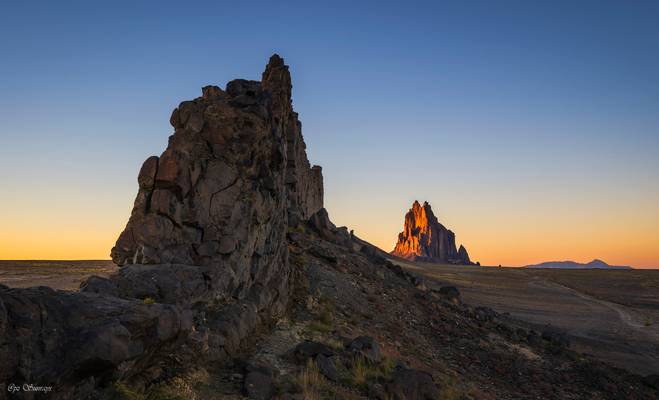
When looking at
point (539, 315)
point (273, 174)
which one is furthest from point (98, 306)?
point (539, 315)

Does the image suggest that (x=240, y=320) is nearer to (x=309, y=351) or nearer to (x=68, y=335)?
(x=309, y=351)

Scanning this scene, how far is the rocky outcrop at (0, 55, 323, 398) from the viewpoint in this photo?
265 inches

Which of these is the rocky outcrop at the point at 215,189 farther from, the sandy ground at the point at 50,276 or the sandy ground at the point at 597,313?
the sandy ground at the point at 597,313

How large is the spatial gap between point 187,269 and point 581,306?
178ft

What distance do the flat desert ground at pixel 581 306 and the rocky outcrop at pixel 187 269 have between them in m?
2.49

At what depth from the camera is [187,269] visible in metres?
13.4

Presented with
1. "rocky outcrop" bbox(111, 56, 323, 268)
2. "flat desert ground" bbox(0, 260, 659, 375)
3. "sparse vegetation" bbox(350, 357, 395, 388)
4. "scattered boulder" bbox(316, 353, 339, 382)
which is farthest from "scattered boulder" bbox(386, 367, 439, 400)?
"flat desert ground" bbox(0, 260, 659, 375)

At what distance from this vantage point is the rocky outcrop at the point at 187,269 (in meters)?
6.74

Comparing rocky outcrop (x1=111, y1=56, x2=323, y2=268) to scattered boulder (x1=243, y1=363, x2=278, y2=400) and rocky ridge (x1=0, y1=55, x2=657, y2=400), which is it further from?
scattered boulder (x1=243, y1=363, x2=278, y2=400)

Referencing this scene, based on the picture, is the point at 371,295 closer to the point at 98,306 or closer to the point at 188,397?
the point at 188,397

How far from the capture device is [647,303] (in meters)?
60.2

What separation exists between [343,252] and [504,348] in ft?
42.5
